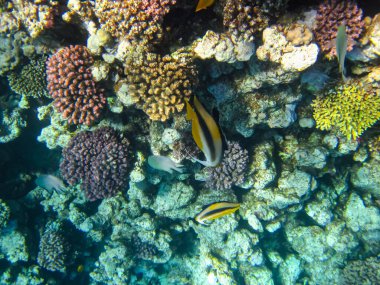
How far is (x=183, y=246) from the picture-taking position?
7.26 metres

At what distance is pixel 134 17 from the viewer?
3.20m

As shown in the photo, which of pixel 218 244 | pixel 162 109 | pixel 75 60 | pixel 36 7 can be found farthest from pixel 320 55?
pixel 218 244

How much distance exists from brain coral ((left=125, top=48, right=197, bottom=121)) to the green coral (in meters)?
2.20

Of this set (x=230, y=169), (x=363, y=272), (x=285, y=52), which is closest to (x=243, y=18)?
(x=285, y=52)

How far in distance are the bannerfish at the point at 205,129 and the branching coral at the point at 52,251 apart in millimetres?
5792

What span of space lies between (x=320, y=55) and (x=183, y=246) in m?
5.82

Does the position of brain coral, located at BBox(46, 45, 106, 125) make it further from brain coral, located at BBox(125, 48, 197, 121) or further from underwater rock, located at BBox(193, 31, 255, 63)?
underwater rock, located at BBox(193, 31, 255, 63)

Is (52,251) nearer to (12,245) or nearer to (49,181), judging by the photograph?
(12,245)

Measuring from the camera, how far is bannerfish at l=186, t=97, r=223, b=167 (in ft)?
6.66

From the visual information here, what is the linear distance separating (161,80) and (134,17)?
0.81 meters

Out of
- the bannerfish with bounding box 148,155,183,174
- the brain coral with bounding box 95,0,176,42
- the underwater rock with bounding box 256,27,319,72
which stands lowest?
the bannerfish with bounding box 148,155,183,174

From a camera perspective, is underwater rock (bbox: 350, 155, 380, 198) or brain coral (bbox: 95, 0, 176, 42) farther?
underwater rock (bbox: 350, 155, 380, 198)

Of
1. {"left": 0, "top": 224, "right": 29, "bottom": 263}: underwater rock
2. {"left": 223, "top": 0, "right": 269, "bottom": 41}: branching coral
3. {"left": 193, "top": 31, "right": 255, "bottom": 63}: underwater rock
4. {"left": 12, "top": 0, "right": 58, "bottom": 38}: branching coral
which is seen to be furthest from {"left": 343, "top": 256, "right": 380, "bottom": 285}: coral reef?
{"left": 12, "top": 0, "right": 58, "bottom": 38}: branching coral

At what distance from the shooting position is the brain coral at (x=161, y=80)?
3305 millimetres
